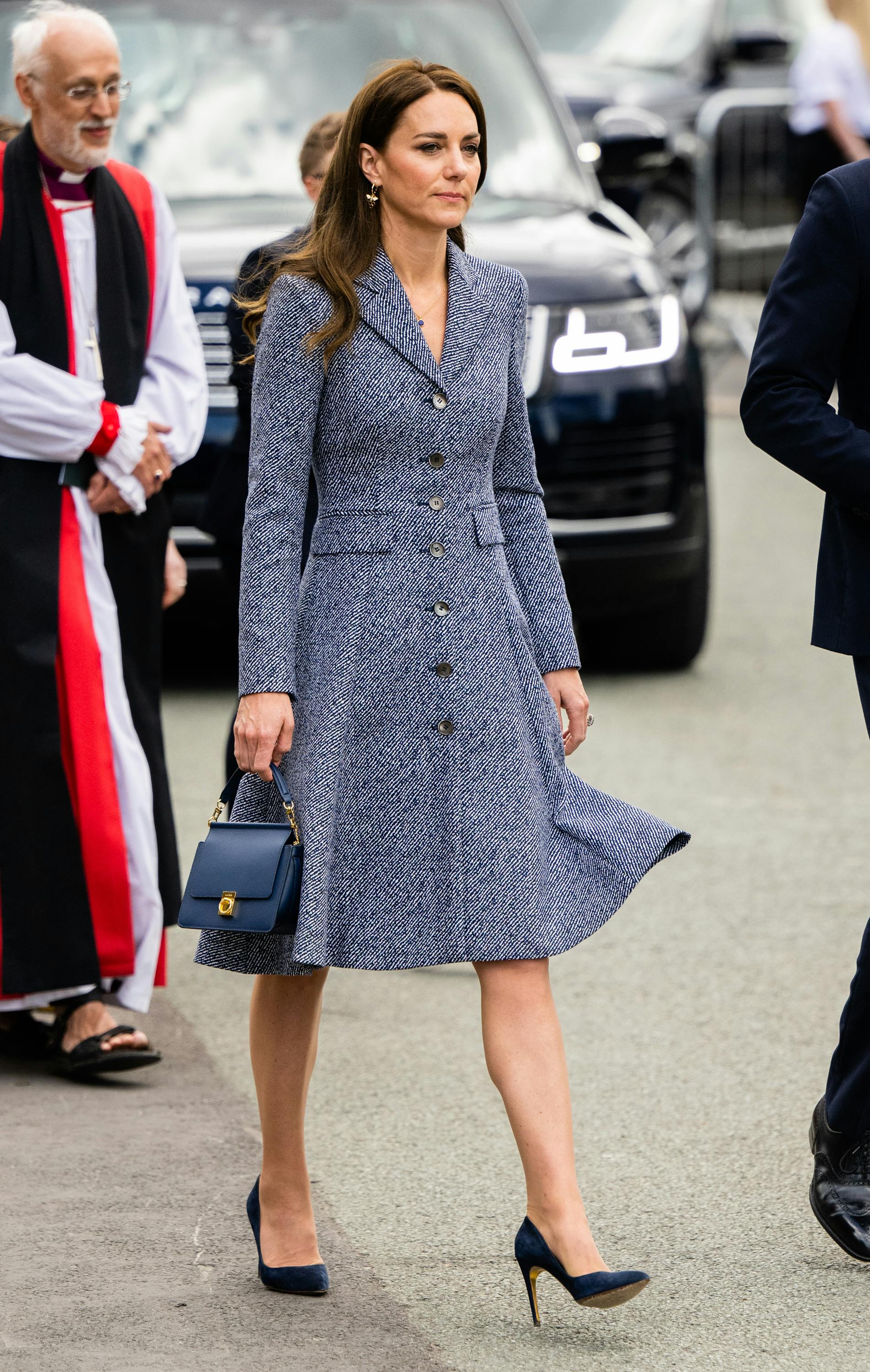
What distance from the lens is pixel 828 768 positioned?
7.50 metres

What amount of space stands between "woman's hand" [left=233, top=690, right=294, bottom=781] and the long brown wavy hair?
1.69 ft

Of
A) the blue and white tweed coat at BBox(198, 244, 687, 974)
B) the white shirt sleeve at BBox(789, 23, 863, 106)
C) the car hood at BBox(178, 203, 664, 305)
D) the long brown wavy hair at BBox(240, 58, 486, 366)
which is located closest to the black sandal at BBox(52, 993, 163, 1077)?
the blue and white tweed coat at BBox(198, 244, 687, 974)

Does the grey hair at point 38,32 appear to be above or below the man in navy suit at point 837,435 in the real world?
above

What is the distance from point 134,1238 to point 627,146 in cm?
598

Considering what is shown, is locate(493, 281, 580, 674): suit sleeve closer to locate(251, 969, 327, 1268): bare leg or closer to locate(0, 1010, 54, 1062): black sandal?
locate(251, 969, 327, 1268): bare leg

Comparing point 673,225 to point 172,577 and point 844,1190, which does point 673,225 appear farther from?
point 844,1190

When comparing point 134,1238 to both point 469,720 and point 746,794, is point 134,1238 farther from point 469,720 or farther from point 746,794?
point 746,794

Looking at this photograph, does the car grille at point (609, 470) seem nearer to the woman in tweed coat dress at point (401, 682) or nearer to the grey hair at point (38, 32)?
the grey hair at point (38, 32)

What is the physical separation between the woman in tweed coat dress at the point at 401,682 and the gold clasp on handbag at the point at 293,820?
0.01m

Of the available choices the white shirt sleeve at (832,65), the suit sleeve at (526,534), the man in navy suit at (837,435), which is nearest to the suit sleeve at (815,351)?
the man in navy suit at (837,435)

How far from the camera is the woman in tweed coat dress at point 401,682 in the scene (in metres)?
3.57

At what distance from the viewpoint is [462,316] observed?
3.71 metres

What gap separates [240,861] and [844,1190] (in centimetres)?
116

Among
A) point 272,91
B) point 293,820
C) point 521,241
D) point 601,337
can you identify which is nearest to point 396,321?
point 293,820
